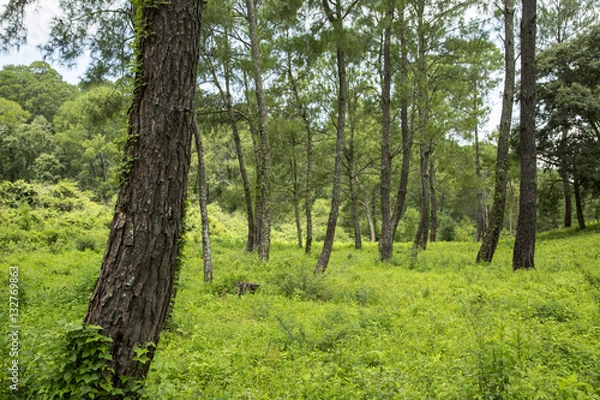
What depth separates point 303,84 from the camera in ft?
58.1

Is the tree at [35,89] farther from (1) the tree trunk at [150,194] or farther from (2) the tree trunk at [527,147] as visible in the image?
(1) the tree trunk at [150,194]

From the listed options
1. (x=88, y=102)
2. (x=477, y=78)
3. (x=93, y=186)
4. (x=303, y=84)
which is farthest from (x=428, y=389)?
(x=93, y=186)

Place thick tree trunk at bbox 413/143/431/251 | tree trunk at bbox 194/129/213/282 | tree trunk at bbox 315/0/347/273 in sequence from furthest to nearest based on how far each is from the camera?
thick tree trunk at bbox 413/143/431/251 → tree trunk at bbox 315/0/347/273 → tree trunk at bbox 194/129/213/282

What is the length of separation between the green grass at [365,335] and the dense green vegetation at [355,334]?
0.02 metres

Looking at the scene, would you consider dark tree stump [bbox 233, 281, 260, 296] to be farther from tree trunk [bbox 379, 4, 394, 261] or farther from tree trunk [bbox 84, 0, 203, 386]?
tree trunk [bbox 379, 4, 394, 261]

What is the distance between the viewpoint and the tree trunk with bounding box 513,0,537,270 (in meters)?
9.98

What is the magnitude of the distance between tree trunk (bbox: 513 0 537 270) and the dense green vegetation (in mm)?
787

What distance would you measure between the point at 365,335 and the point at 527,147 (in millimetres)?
Result: 8222

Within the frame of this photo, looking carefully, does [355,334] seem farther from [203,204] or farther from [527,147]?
[527,147]

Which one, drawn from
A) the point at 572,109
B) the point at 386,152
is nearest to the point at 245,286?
the point at 386,152

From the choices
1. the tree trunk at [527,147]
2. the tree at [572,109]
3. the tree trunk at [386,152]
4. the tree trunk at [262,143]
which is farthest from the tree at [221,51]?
the tree at [572,109]

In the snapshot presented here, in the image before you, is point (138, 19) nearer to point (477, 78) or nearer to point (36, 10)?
point (36, 10)

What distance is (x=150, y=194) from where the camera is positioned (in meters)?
2.89

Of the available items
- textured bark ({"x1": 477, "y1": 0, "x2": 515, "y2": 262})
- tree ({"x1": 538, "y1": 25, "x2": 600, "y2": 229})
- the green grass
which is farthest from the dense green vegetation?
tree ({"x1": 538, "y1": 25, "x2": 600, "y2": 229})
